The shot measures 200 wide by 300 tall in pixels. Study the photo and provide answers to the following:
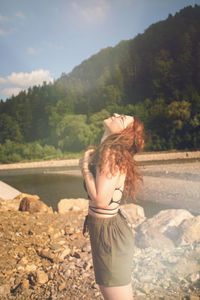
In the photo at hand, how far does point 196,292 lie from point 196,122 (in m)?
60.0

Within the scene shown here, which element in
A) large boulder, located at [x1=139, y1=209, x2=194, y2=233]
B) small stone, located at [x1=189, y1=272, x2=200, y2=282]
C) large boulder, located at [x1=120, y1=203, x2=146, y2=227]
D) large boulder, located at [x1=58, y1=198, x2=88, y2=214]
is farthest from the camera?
large boulder, located at [x1=58, y1=198, x2=88, y2=214]

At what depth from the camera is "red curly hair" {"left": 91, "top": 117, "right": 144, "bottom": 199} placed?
2305mm

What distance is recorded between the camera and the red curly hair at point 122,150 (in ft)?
7.56

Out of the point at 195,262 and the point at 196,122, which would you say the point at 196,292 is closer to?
the point at 195,262

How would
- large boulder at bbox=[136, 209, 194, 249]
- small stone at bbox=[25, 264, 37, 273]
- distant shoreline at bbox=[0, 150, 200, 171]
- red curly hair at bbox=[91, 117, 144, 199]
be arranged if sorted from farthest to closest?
1. distant shoreline at bbox=[0, 150, 200, 171]
2. large boulder at bbox=[136, 209, 194, 249]
3. small stone at bbox=[25, 264, 37, 273]
4. red curly hair at bbox=[91, 117, 144, 199]

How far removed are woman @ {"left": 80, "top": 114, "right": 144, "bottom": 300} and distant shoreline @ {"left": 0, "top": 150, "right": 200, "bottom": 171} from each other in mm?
49042

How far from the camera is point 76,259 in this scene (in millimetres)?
7430

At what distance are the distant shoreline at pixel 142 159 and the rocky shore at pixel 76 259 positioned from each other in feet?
138

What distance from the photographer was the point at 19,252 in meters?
7.96

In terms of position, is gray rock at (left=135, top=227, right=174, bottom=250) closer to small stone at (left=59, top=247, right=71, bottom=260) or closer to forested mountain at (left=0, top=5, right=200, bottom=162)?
small stone at (left=59, top=247, right=71, bottom=260)

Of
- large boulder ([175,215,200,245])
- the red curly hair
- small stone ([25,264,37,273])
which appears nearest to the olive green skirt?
the red curly hair

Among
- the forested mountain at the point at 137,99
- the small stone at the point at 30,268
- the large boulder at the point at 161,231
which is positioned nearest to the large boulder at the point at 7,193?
the large boulder at the point at 161,231

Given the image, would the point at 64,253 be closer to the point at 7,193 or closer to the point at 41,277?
the point at 41,277

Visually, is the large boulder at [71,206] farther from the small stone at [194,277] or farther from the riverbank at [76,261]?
the small stone at [194,277]
